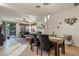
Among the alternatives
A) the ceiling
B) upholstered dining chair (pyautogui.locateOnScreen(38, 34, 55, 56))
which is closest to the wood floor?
upholstered dining chair (pyautogui.locateOnScreen(38, 34, 55, 56))

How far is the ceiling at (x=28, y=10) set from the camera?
7.72 ft

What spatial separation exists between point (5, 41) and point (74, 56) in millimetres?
1549

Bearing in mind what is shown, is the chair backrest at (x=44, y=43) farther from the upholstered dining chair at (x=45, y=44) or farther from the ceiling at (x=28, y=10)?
the ceiling at (x=28, y=10)

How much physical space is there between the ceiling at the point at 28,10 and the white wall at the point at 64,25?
140 millimetres

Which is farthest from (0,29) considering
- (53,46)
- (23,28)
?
(53,46)

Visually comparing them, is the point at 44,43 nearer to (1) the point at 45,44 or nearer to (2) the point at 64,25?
(1) the point at 45,44

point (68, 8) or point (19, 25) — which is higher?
point (68, 8)

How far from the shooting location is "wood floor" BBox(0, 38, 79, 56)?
7.92ft

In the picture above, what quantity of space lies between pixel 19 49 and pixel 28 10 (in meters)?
0.95

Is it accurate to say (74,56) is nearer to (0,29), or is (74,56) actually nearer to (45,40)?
(45,40)

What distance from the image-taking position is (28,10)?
2494mm

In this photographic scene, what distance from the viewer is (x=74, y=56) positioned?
2344 mm

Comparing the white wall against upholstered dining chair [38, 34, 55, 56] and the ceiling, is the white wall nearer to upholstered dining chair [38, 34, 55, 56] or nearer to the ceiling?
the ceiling

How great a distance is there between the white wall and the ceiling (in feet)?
0.46
